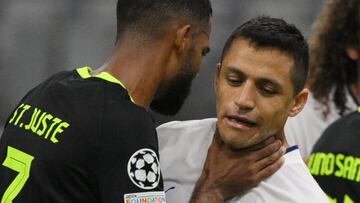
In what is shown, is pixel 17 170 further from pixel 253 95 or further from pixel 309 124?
pixel 309 124

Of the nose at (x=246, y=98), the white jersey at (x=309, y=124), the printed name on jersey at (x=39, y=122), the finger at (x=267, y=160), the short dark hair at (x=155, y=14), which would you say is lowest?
the white jersey at (x=309, y=124)

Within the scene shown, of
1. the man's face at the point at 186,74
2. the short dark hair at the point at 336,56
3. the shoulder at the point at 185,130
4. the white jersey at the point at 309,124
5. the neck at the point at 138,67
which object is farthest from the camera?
the short dark hair at the point at 336,56

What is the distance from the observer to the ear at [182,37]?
9.13ft

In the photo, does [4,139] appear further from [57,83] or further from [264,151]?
[264,151]

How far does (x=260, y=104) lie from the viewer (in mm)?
2654

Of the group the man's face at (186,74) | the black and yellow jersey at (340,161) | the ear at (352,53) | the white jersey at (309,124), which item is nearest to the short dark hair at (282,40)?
the man's face at (186,74)

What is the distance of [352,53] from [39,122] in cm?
238

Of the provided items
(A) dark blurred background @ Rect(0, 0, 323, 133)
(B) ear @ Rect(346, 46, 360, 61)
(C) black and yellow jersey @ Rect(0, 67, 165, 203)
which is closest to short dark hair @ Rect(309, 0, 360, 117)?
(B) ear @ Rect(346, 46, 360, 61)

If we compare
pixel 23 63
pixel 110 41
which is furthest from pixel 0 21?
pixel 110 41

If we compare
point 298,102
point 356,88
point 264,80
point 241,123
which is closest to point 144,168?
point 241,123

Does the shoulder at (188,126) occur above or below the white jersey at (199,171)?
above

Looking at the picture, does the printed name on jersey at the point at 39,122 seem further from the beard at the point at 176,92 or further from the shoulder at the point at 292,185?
the shoulder at the point at 292,185

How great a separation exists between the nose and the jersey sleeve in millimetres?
321

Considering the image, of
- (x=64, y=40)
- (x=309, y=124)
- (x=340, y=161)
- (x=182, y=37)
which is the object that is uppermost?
(x=182, y=37)
